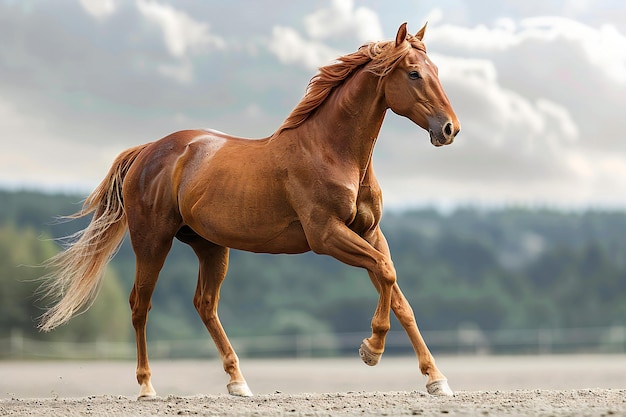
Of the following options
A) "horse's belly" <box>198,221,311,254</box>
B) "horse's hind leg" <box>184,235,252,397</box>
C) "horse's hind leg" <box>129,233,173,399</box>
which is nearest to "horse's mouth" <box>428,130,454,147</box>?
"horse's belly" <box>198,221,311,254</box>

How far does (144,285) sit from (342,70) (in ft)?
9.47

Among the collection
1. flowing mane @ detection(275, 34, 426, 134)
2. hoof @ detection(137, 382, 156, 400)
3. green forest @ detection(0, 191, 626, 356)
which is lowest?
hoof @ detection(137, 382, 156, 400)

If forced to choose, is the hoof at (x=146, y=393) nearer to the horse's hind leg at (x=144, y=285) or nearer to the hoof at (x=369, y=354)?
the horse's hind leg at (x=144, y=285)

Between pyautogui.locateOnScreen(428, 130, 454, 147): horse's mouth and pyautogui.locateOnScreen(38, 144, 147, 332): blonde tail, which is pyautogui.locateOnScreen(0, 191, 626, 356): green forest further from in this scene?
pyautogui.locateOnScreen(428, 130, 454, 147): horse's mouth

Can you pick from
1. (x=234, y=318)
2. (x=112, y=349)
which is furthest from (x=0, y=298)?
(x=234, y=318)

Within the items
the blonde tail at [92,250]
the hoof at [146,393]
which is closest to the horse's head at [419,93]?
the blonde tail at [92,250]

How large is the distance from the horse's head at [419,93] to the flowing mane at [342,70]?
2.2 inches

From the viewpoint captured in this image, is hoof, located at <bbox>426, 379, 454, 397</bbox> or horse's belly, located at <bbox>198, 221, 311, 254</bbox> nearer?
hoof, located at <bbox>426, 379, 454, 397</bbox>

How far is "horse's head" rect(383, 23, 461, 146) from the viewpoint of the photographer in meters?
7.04

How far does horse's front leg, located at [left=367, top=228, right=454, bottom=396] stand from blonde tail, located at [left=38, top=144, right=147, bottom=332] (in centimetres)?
302

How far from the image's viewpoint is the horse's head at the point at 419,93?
7.04 meters

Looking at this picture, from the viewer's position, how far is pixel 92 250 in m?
9.33

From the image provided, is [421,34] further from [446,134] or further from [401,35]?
[446,134]

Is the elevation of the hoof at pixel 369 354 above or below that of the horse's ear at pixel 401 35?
below
